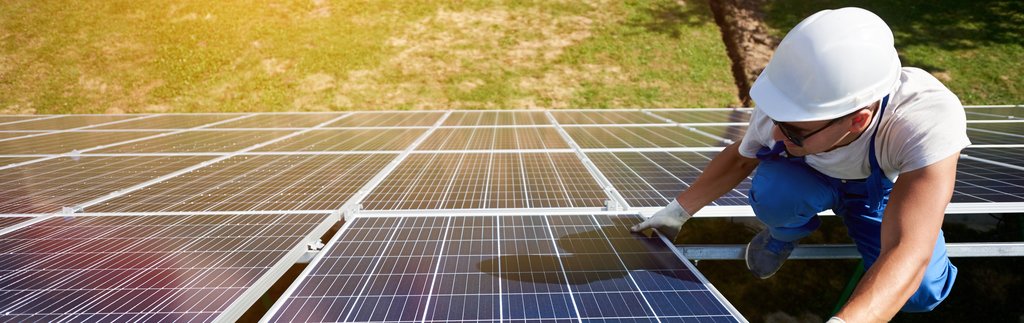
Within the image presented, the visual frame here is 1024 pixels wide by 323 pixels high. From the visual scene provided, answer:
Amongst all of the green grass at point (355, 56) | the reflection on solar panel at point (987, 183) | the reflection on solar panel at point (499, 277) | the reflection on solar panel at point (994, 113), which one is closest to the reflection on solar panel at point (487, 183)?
the reflection on solar panel at point (499, 277)

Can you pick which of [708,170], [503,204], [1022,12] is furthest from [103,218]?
[1022,12]

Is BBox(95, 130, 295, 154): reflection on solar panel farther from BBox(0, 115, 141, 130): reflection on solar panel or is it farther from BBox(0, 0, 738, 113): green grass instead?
BBox(0, 0, 738, 113): green grass

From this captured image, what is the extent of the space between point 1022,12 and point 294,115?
86.7 feet

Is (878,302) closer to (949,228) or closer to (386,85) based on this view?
(949,228)

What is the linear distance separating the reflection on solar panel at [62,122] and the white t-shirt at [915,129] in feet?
41.6

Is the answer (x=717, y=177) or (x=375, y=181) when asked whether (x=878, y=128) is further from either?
(x=375, y=181)

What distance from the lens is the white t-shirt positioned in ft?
6.30

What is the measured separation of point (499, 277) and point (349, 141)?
500 cm

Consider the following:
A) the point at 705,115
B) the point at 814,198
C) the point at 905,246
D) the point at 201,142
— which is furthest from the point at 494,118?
the point at 905,246

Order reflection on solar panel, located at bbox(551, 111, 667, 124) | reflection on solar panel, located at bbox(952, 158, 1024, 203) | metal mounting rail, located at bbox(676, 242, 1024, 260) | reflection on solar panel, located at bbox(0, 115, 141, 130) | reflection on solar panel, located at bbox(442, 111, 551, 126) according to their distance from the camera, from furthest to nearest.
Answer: reflection on solar panel, located at bbox(0, 115, 141, 130) → reflection on solar panel, located at bbox(551, 111, 667, 124) → reflection on solar panel, located at bbox(442, 111, 551, 126) → reflection on solar panel, located at bbox(952, 158, 1024, 203) → metal mounting rail, located at bbox(676, 242, 1024, 260)

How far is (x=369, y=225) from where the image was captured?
314 centimetres

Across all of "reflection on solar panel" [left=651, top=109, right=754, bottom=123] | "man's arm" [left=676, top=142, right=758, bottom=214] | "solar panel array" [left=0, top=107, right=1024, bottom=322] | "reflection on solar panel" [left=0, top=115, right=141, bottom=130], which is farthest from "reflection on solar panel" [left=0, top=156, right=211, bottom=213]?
"reflection on solar panel" [left=651, top=109, right=754, bottom=123]

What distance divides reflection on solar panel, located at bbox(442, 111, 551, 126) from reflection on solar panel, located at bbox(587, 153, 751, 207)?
347 centimetres

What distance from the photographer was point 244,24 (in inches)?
731
